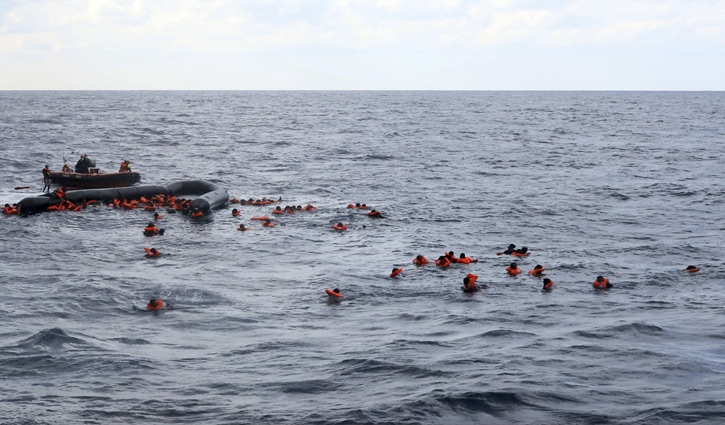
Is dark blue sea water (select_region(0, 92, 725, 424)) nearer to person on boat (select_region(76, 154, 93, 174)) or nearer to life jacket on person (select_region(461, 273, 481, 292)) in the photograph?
life jacket on person (select_region(461, 273, 481, 292))

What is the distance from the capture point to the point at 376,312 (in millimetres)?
21984

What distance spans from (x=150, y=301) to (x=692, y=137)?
84.8 metres

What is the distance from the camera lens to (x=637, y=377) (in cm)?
1694

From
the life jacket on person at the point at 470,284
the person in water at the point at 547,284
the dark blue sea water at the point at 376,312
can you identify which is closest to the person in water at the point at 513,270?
the dark blue sea water at the point at 376,312

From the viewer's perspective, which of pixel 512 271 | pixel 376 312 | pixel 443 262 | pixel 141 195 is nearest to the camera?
pixel 376 312

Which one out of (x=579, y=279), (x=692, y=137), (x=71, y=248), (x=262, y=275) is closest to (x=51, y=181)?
(x=71, y=248)

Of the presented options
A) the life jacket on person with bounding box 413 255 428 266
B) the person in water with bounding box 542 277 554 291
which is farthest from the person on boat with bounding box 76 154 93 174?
the person in water with bounding box 542 277 554 291

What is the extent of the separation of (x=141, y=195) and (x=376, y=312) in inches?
957

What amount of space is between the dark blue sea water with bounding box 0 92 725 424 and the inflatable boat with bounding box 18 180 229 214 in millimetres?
1155

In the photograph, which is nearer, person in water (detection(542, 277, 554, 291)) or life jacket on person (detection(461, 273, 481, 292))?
life jacket on person (detection(461, 273, 481, 292))

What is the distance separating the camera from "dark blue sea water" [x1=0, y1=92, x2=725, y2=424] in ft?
51.0

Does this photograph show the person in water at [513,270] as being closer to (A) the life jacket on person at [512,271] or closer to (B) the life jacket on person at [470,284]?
(A) the life jacket on person at [512,271]

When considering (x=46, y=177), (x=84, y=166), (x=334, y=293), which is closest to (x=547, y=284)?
(x=334, y=293)

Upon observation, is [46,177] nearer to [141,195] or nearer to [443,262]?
[141,195]
